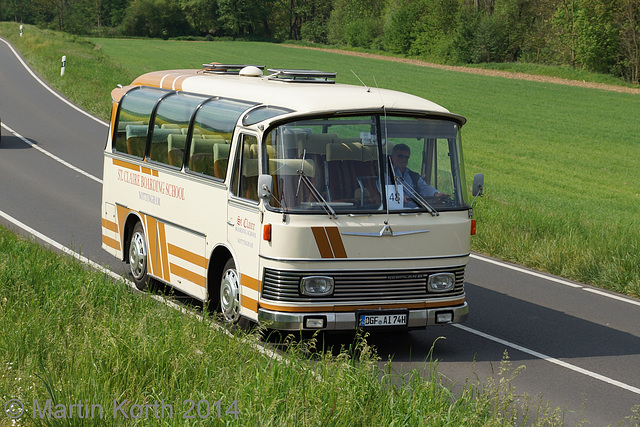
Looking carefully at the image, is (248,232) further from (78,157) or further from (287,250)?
(78,157)

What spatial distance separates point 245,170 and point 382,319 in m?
2.16

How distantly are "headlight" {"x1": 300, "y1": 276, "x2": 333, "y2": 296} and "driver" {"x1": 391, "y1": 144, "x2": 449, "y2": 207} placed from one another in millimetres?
1195

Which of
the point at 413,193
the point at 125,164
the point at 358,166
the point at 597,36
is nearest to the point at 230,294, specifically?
the point at 358,166

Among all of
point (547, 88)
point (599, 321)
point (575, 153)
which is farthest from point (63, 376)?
point (547, 88)

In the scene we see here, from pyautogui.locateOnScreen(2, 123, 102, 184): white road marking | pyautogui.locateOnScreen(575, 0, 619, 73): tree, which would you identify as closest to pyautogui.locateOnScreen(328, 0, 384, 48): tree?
pyautogui.locateOnScreen(575, 0, 619, 73): tree

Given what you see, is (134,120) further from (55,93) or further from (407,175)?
(55,93)

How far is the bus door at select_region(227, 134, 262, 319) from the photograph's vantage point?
381 inches

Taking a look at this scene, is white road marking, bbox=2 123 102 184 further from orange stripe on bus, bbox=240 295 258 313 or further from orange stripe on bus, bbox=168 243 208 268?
orange stripe on bus, bbox=240 295 258 313

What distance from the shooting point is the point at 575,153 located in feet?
126

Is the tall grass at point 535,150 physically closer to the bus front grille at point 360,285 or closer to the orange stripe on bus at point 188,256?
the bus front grille at point 360,285

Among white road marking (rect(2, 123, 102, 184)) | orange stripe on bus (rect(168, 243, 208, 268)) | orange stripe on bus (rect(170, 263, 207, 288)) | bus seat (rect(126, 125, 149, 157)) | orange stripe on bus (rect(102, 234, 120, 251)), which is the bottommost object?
white road marking (rect(2, 123, 102, 184))

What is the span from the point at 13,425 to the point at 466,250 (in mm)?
5396

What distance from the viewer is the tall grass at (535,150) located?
1557cm

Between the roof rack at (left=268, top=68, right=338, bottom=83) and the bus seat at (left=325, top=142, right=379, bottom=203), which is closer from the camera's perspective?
the bus seat at (left=325, top=142, right=379, bottom=203)
